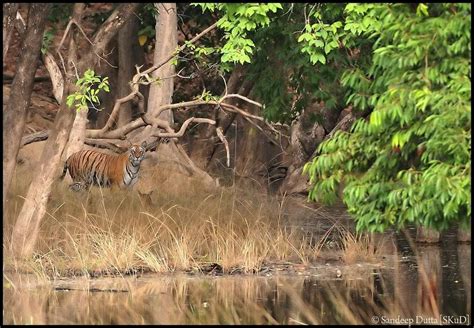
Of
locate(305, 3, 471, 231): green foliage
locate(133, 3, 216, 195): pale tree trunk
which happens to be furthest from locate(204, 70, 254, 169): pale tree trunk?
locate(305, 3, 471, 231): green foliage

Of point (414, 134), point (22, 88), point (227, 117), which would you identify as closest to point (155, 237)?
point (22, 88)

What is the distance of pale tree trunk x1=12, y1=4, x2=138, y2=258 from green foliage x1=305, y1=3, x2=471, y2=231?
17.0 ft

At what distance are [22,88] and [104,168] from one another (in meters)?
7.76

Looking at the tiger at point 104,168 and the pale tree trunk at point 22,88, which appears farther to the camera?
the tiger at point 104,168

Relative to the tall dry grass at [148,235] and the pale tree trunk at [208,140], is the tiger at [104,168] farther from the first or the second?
the pale tree trunk at [208,140]

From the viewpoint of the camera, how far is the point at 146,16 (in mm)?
25516

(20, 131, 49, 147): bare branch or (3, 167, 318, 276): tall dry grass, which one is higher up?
(20, 131, 49, 147): bare branch

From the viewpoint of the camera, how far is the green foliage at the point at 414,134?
9.80 metres

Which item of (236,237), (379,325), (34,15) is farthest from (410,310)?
(34,15)

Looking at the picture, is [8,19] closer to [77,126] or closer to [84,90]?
[84,90]

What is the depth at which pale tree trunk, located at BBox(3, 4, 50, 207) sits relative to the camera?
14.7 metres

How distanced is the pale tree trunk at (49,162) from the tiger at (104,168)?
18.5 feet

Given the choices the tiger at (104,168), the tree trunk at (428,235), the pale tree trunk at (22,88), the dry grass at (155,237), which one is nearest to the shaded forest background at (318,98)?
the pale tree trunk at (22,88)

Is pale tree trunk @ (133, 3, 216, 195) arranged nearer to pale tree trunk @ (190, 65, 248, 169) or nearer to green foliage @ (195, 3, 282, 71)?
pale tree trunk @ (190, 65, 248, 169)
